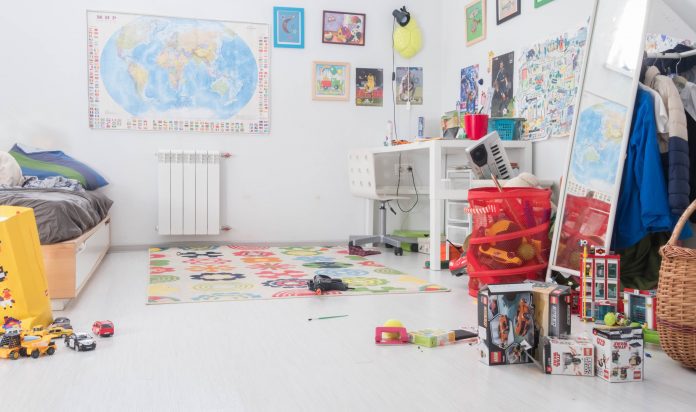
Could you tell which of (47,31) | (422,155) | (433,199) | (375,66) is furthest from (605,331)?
(47,31)

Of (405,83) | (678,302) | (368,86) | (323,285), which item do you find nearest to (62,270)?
(323,285)

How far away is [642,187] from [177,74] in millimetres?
3513

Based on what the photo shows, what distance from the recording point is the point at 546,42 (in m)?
3.94

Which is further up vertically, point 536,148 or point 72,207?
point 536,148

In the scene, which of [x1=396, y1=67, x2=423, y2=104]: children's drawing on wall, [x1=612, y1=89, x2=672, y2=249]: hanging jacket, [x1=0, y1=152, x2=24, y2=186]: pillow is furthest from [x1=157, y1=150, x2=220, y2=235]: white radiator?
[x1=612, y1=89, x2=672, y2=249]: hanging jacket

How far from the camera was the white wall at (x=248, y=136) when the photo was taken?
15.3ft

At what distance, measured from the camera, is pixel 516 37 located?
14.1 feet

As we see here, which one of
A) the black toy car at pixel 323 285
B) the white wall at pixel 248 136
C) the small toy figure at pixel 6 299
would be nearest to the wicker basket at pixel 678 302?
the black toy car at pixel 323 285

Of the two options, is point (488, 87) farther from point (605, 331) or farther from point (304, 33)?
point (605, 331)

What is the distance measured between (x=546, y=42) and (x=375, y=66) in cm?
174

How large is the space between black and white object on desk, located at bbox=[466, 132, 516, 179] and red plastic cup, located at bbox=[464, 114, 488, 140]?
0.30 m

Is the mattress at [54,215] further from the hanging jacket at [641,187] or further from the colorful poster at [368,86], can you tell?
the colorful poster at [368,86]

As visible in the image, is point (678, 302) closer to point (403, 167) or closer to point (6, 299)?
point (6, 299)

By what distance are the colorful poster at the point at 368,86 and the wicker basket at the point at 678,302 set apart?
3595mm
